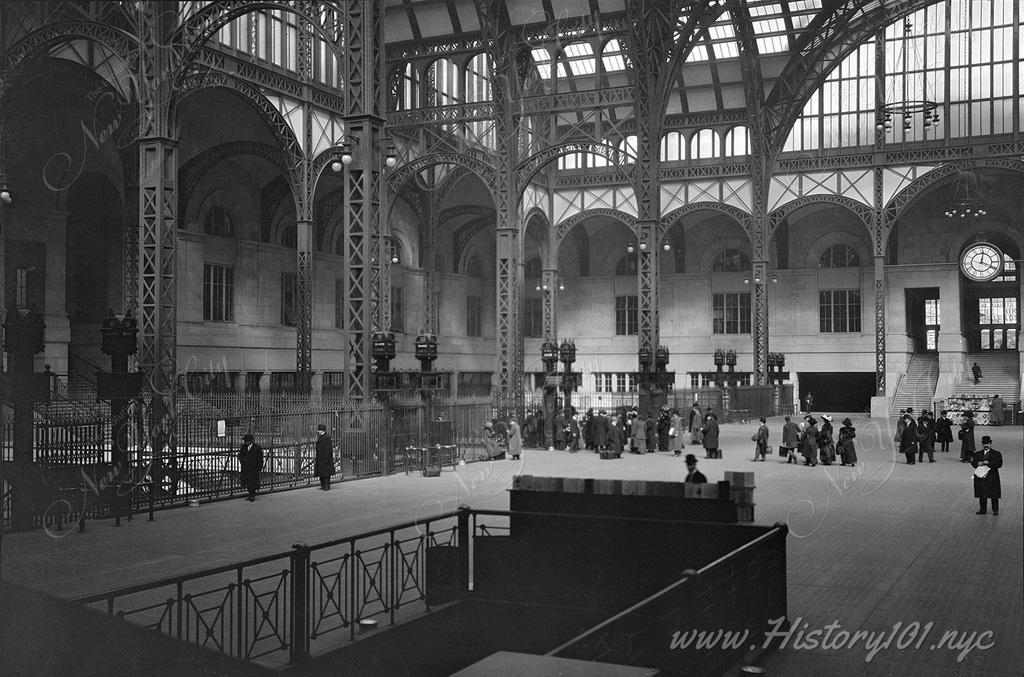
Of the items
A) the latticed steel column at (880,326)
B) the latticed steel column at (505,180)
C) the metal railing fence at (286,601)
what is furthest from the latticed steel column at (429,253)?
the metal railing fence at (286,601)

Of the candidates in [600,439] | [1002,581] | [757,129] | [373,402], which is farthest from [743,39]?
[1002,581]

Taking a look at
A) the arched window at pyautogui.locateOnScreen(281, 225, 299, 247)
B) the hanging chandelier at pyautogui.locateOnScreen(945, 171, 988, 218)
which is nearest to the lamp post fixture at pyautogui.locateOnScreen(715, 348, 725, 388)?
the hanging chandelier at pyautogui.locateOnScreen(945, 171, 988, 218)

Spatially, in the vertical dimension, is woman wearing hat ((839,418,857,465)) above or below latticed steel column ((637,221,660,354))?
below

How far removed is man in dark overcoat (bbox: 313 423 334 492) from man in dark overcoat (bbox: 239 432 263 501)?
69.0 inches

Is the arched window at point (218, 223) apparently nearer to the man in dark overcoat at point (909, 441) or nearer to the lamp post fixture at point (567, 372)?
the lamp post fixture at point (567, 372)

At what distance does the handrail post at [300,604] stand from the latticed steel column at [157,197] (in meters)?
17.2

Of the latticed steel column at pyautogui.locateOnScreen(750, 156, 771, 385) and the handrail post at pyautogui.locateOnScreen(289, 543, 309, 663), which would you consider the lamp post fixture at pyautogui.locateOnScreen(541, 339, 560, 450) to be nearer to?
the latticed steel column at pyautogui.locateOnScreen(750, 156, 771, 385)

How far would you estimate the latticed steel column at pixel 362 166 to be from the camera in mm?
22734

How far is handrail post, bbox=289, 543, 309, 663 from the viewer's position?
7613 mm

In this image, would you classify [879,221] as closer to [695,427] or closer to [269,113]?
[695,427]

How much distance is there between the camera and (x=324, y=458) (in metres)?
20.1

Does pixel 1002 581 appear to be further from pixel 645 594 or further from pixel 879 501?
pixel 879 501

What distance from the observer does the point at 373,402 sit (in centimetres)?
2266

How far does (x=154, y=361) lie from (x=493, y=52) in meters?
16.9
